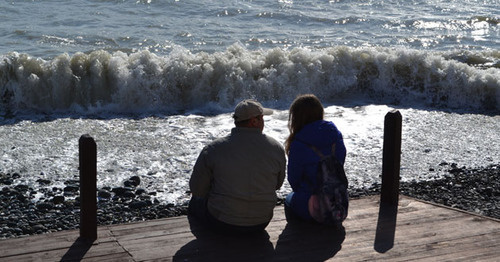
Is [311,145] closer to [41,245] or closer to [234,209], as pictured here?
[234,209]

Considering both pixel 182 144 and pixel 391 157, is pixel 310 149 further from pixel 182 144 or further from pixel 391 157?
pixel 182 144

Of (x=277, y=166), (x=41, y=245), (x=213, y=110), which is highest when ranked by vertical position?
(x=277, y=166)

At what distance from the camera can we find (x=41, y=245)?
532 cm

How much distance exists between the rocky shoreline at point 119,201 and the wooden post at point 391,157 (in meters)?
1.93

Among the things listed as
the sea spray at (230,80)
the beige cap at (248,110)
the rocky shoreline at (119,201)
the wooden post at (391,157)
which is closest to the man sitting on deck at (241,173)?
the beige cap at (248,110)

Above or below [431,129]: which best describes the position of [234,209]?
above

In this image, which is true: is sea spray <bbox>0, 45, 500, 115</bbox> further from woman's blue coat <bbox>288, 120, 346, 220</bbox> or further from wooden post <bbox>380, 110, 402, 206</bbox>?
woman's blue coat <bbox>288, 120, 346, 220</bbox>

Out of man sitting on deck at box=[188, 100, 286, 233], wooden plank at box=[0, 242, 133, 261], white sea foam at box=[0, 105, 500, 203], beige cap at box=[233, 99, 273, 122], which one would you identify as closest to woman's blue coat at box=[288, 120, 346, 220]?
man sitting on deck at box=[188, 100, 286, 233]

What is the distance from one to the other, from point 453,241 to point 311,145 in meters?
1.39

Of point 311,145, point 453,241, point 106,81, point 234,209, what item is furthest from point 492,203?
point 106,81

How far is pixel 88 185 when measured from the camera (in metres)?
5.42

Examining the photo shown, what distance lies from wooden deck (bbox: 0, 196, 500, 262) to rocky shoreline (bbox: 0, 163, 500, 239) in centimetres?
195

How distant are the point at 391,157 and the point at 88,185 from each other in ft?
9.43

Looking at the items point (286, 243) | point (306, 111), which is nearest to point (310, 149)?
point (306, 111)
